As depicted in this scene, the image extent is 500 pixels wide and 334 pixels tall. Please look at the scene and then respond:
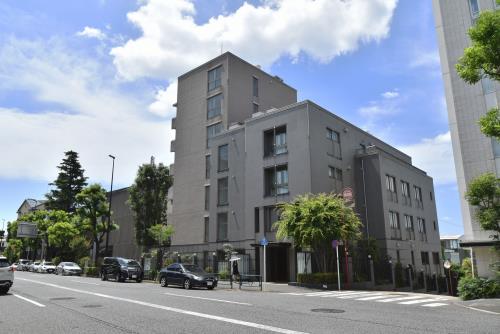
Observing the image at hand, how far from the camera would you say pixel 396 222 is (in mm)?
36375

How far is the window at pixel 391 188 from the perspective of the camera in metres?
36.2

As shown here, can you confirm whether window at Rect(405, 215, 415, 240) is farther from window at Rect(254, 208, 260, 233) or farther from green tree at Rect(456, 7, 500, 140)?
green tree at Rect(456, 7, 500, 140)

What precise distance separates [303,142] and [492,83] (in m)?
13.2

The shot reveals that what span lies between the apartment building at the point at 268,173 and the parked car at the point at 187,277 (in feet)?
26.6

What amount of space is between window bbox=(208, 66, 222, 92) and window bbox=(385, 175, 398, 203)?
20229 mm

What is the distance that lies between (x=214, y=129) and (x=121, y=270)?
18572 mm

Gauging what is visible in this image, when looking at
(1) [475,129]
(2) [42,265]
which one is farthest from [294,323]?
(2) [42,265]

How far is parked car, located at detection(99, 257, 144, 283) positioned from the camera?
28775 mm

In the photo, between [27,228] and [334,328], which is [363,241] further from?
[27,228]

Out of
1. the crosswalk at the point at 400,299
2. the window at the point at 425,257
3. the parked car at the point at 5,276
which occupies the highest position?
the window at the point at 425,257

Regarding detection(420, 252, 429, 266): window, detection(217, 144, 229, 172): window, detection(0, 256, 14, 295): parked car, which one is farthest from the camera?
detection(420, 252, 429, 266): window

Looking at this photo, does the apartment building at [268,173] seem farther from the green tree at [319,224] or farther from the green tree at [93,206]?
the green tree at [93,206]

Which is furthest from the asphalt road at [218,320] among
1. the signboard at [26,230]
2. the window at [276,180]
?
the signboard at [26,230]

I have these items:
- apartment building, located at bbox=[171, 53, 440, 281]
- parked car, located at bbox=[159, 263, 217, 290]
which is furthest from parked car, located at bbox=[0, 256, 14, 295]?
apartment building, located at bbox=[171, 53, 440, 281]
